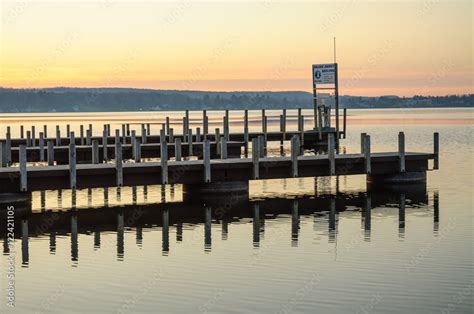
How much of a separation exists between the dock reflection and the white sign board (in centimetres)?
2953

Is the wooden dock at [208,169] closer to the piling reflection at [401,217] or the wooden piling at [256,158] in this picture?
the wooden piling at [256,158]

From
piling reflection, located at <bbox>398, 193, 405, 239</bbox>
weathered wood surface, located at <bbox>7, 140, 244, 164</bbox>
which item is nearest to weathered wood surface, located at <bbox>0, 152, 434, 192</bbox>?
piling reflection, located at <bbox>398, 193, 405, 239</bbox>

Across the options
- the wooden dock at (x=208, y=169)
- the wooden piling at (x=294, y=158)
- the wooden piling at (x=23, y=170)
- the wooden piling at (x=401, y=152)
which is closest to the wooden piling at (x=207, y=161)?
the wooden dock at (x=208, y=169)

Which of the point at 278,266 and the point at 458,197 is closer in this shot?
the point at 278,266

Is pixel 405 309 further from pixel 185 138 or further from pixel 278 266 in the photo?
pixel 185 138

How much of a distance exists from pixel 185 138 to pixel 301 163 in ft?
72.5

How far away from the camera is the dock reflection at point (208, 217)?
23828 millimetres

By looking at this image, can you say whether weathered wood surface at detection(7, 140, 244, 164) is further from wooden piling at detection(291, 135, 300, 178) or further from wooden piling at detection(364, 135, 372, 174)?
wooden piling at detection(291, 135, 300, 178)

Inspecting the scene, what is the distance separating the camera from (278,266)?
774 inches

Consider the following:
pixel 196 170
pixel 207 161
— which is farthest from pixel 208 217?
pixel 196 170

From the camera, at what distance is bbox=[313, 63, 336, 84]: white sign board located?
6225cm

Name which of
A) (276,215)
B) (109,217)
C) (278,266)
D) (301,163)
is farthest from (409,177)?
(278,266)

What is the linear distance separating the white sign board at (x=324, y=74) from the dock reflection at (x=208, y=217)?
96.9ft

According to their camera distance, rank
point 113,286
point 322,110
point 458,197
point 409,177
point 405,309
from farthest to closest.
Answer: point 322,110, point 409,177, point 458,197, point 113,286, point 405,309
